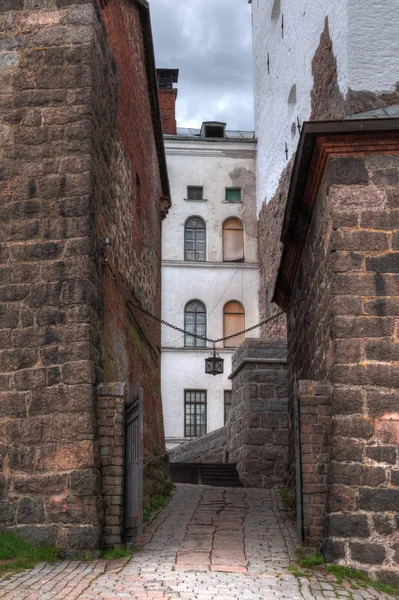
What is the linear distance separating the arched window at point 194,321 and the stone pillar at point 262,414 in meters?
13.5

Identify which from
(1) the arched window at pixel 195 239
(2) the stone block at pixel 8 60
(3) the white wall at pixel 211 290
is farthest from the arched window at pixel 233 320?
(2) the stone block at pixel 8 60

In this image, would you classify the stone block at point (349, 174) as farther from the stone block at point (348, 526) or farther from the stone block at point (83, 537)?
the stone block at point (83, 537)

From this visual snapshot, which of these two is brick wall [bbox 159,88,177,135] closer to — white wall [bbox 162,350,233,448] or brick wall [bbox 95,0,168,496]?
white wall [bbox 162,350,233,448]

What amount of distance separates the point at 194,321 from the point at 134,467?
22066mm

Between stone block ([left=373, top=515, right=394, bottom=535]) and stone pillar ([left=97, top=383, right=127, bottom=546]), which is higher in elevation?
stone pillar ([left=97, top=383, right=127, bottom=546])

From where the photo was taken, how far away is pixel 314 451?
904cm

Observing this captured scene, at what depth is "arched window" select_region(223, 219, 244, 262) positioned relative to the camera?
32062mm

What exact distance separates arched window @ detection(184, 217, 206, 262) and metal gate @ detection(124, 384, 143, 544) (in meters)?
22.8

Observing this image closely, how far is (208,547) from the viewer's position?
923 cm

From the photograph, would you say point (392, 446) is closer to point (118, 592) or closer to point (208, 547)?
point (208, 547)

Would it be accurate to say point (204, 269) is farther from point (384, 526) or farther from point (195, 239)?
point (384, 526)

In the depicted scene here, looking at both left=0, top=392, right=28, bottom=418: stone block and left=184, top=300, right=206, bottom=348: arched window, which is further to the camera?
left=184, top=300, right=206, bottom=348: arched window

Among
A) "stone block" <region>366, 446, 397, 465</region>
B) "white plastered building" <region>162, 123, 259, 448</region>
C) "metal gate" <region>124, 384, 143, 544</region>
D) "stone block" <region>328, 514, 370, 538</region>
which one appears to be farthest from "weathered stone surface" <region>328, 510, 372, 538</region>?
"white plastered building" <region>162, 123, 259, 448</region>

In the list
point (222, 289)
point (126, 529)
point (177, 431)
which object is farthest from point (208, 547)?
point (222, 289)
